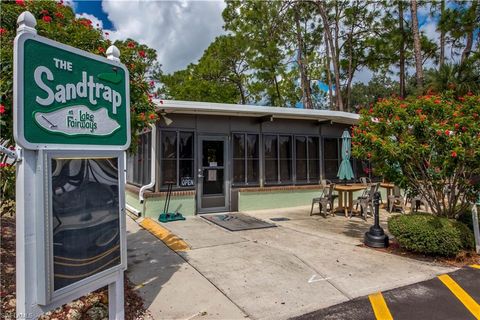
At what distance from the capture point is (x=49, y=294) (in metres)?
2.14

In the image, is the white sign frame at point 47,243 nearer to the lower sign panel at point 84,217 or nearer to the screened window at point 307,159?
the lower sign panel at point 84,217

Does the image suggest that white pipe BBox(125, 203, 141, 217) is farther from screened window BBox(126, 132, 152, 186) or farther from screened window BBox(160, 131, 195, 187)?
screened window BBox(160, 131, 195, 187)

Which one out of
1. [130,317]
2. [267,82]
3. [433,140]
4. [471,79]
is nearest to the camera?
[130,317]

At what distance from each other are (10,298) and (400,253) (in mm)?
5550

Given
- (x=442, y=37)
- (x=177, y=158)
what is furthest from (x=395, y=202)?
(x=442, y=37)

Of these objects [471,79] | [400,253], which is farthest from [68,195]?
[471,79]

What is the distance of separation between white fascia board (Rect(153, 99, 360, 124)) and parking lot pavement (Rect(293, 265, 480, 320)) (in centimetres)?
511

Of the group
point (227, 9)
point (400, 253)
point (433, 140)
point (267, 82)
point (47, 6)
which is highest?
point (227, 9)

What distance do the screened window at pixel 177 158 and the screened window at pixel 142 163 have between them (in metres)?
0.49

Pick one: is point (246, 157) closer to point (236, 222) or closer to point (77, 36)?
point (236, 222)

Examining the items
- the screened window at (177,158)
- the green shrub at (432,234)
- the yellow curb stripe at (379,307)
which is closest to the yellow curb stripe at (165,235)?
the screened window at (177,158)

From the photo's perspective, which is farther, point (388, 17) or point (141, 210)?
point (388, 17)

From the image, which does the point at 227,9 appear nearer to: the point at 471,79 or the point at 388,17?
the point at 388,17

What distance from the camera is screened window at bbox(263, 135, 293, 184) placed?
9.61 metres
